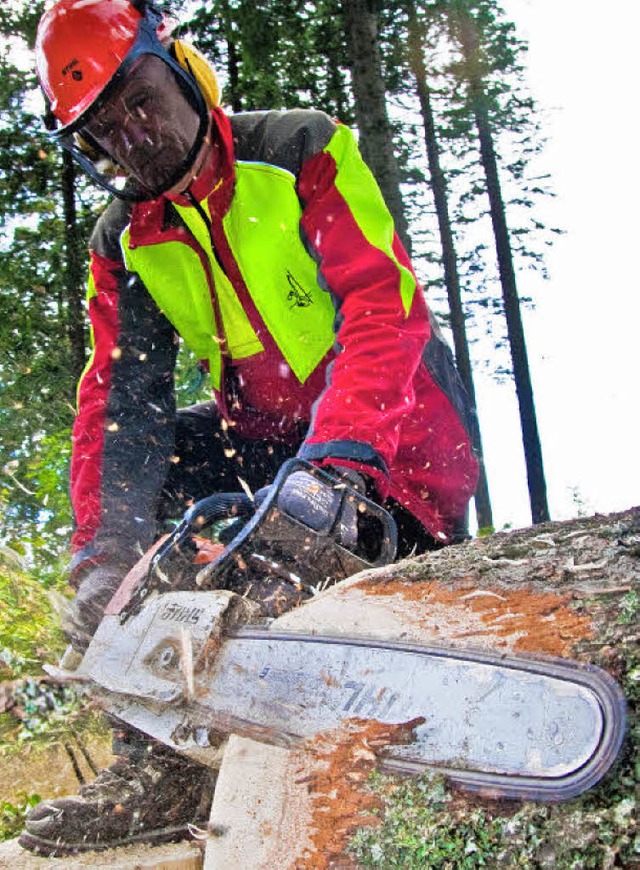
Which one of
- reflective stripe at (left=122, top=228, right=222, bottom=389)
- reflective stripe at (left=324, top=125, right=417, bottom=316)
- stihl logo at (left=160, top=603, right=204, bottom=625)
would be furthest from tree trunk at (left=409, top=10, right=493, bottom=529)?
stihl logo at (left=160, top=603, right=204, bottom=625)

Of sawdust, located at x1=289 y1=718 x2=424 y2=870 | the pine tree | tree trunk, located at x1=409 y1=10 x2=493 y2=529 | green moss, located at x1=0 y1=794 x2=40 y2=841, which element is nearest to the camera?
sawdust, located at x1=289 y1=718 x2=424 y2=870

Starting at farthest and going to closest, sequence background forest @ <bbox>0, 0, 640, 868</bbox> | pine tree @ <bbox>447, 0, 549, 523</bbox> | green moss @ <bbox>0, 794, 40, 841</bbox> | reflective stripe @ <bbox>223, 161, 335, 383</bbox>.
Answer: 1. pine tree @ <bbox>447, 0, 549, 523</bbox>
2. background forest @ <bbox>0, 0, 640, 868</bbox>
3. green moss @ <bbox>0, 794, 40, 841</bbox>
4. reflective stripe @ <bbox>223, 161, 335, 383</bbox>

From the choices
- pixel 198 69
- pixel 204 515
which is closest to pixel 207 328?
pixel 198 69

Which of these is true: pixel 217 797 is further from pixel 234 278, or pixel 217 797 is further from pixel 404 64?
pixel 404 64

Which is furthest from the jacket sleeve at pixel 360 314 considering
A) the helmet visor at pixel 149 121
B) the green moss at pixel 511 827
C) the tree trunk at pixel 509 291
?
the tree trunk at pixel 509 291

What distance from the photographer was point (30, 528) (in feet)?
29.6

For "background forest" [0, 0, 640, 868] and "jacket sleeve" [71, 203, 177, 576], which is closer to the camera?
"jacket sleeve" [71, 203, 177, 576]

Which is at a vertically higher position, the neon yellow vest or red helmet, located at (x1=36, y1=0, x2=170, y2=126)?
red helmet, located at (x1=36, y1=0, x2=170, y2=126)

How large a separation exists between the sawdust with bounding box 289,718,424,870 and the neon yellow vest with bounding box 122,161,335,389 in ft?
4.94

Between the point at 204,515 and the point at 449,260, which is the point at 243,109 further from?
the point at 204,515

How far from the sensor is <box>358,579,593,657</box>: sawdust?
115 cm

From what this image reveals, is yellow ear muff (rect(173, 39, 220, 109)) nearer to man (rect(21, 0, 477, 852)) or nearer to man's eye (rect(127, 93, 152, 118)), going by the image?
man (rect(21, 0, 477, 852))

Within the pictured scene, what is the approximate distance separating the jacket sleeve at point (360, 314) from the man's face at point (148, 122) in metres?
0.38

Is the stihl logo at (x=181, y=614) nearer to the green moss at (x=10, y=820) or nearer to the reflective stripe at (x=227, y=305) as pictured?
the reflective stripe at (x=227, y=305)
